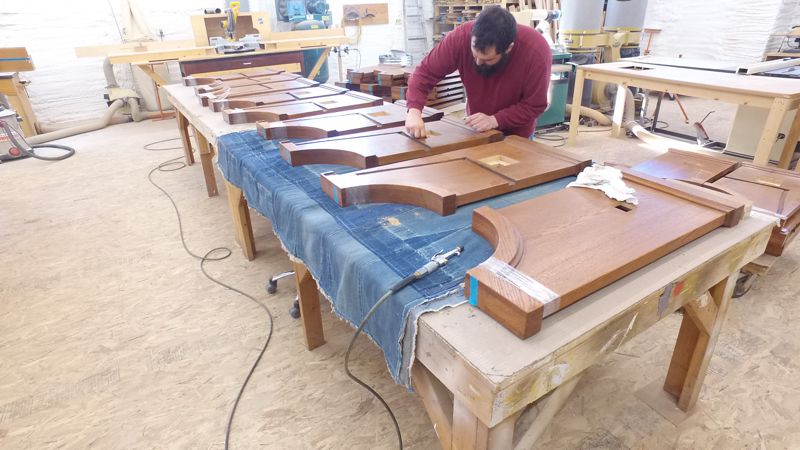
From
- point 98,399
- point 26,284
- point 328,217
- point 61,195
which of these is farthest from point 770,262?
point 61,195

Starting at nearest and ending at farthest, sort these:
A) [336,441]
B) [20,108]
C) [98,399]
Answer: [336,441]
[98,399]
[20,108]

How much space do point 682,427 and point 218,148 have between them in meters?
2.24

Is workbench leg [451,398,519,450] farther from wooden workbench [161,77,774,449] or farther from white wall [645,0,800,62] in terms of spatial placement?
white wall [645,0,800,62]

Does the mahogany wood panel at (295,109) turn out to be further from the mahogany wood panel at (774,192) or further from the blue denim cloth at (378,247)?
the mahogany wood panel at (774,192)

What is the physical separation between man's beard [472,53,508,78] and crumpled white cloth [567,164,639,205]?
910 millimetres

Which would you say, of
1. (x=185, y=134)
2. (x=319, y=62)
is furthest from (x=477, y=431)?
(x=319, y=62)

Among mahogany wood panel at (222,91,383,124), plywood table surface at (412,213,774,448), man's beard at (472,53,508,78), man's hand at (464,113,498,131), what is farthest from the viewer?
mahogany wood panel at (222,91,383,124)

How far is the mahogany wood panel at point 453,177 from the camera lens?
1.27 m

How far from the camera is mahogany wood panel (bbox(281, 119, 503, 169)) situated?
5.22 feet

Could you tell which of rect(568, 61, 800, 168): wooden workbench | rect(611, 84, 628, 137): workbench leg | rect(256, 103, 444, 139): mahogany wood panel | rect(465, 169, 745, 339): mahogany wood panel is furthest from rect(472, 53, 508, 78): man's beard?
rect(611, 84, 628, 137): workbench leg

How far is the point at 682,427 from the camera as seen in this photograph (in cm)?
151

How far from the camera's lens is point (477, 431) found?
0.83 metres

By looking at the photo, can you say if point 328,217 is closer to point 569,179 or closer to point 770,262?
point 569,179

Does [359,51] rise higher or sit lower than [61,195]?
higher
